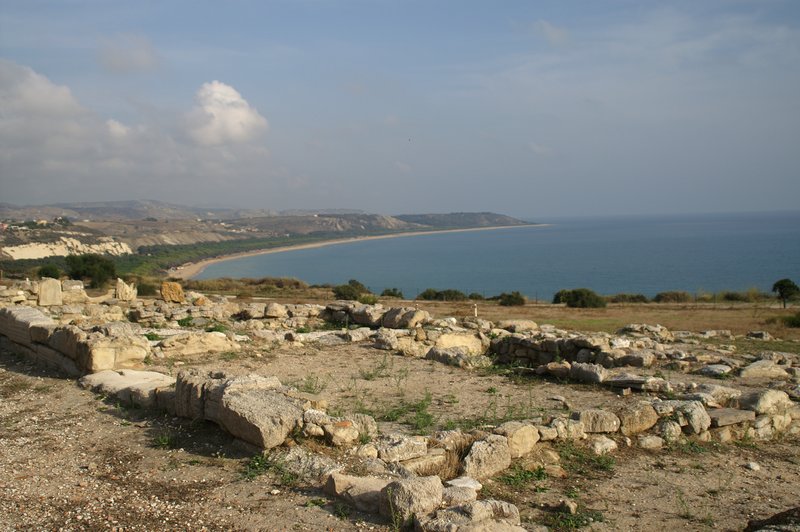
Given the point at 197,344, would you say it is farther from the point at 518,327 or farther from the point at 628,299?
the point at 628,299

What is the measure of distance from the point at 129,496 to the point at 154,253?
4108 inches

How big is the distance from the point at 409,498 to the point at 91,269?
37.6m

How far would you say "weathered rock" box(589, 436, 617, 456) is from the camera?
691cm

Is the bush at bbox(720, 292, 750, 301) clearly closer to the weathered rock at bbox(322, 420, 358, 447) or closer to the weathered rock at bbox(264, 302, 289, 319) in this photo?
the weathered rock at bbox(264, 302, 289, 319)

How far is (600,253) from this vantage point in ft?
417

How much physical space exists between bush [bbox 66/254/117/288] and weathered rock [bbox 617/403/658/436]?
32468mm

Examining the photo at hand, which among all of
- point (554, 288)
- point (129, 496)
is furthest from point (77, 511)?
point (554, 288)

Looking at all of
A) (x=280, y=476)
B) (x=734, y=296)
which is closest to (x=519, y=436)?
(x=280, y=476)

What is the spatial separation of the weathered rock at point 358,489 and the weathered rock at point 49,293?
653 inches

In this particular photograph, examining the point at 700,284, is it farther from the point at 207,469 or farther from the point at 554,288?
the point at 207,469

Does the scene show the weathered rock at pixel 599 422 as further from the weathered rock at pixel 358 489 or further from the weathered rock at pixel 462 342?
the weathered rock at pixel 462 342

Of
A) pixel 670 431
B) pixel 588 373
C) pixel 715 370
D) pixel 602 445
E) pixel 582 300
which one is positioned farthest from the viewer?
pixel 582 300

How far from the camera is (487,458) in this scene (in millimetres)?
6125

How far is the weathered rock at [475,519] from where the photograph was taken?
4477 millimetres
